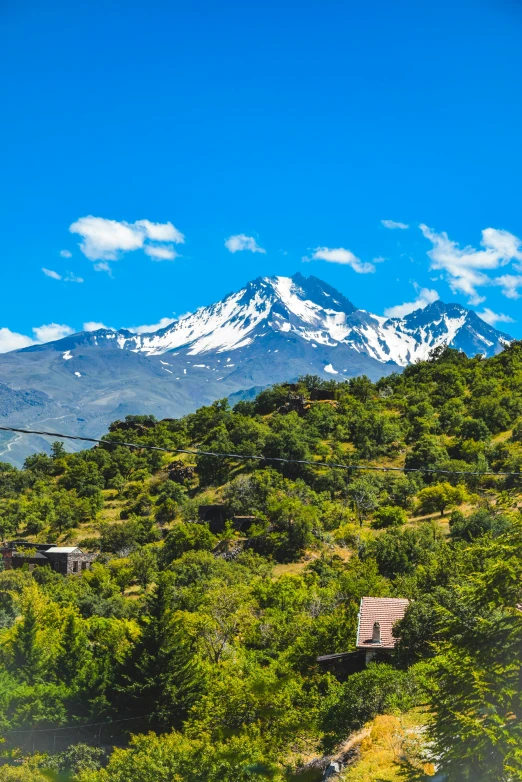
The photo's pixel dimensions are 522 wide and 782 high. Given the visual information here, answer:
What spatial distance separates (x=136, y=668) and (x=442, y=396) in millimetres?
74403

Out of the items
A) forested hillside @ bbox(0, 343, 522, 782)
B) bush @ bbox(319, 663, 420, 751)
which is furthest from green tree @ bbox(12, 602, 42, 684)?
bush @ bbox(319, 663, 420, 751)

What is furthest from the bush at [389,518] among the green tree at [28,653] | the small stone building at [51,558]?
the green tree at [28,653]

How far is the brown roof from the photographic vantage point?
2820cm

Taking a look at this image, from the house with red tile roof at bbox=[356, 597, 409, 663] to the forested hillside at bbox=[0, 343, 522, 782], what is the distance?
3.26 feet

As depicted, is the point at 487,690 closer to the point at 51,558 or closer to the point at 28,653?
the point at 28,653

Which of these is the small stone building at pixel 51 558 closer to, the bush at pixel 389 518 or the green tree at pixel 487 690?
the bush at pixel 389 518

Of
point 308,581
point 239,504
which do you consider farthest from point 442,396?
point 308,581

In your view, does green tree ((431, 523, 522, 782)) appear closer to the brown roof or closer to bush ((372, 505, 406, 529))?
the brown roof

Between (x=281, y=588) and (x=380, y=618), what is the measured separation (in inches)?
616

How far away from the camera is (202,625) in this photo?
1487 inches

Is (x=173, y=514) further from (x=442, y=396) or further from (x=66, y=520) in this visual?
(x=442, y=396)

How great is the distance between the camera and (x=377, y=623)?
1144 inches

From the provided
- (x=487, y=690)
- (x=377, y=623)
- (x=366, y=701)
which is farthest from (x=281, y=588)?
(x=487, y=690)

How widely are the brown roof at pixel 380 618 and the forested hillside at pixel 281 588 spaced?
3.56 feet
